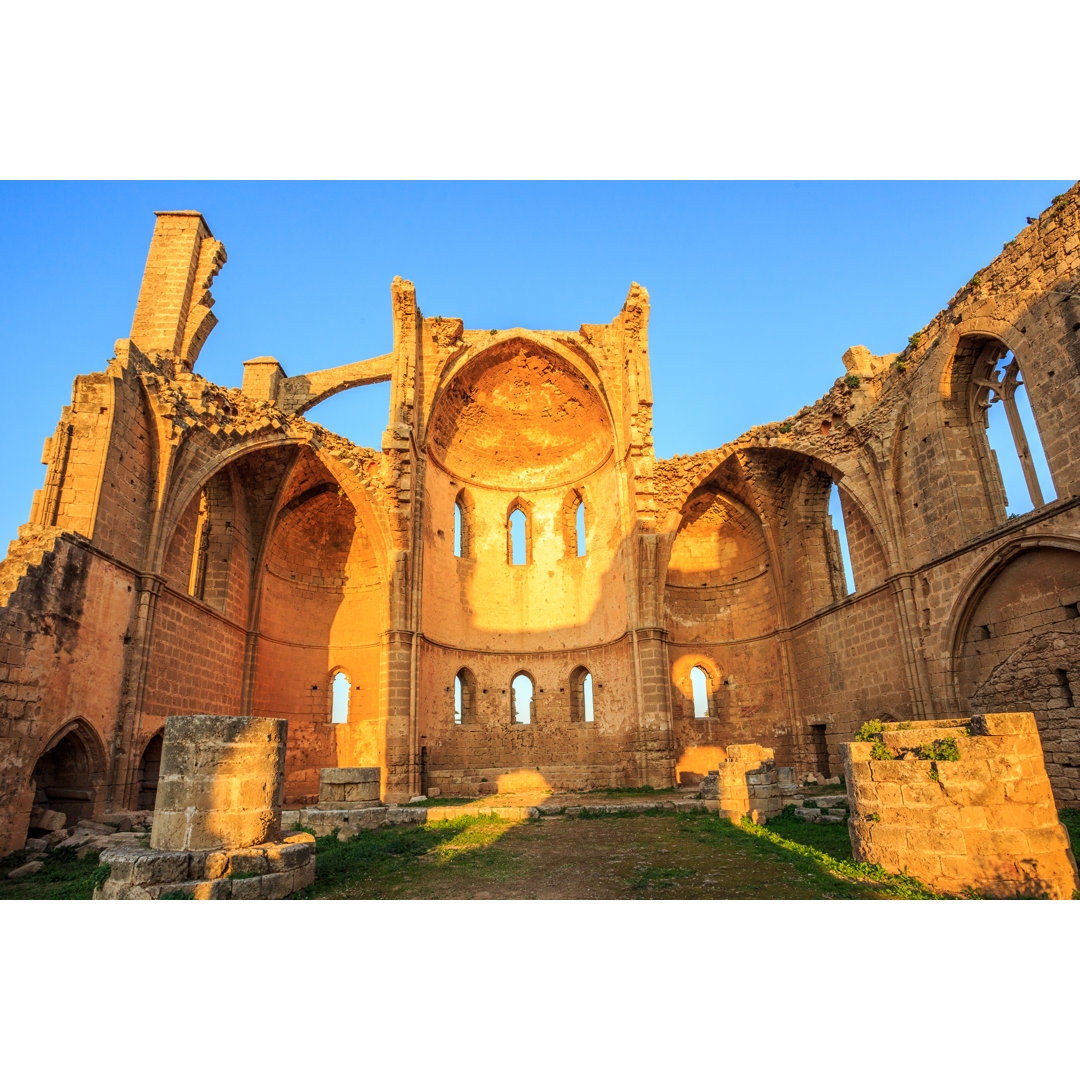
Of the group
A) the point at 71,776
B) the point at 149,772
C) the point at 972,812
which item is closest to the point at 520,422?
the point at 149,772

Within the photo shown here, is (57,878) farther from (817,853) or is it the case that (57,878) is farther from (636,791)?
(636,791)

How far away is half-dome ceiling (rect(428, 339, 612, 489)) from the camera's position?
68.9 ft

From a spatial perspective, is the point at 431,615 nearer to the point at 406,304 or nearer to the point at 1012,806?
the point at 406,304

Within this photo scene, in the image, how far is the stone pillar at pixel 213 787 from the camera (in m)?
6.15

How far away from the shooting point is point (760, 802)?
10.1 m

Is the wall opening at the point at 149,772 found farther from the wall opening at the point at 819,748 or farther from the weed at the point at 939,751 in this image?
the wall opening at the point at 819,748

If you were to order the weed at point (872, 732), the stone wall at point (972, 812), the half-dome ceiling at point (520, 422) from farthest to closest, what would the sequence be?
the half-dome ceiling at point (520, 422) → the weed at point (872, 732) → the stone wall at point (972, 812)

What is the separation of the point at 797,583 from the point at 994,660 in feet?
22.9

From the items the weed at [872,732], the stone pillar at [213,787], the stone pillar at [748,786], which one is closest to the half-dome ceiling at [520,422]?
the stone pillar at [748,786]

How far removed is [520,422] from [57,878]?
16.9 m

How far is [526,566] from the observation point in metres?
21.6

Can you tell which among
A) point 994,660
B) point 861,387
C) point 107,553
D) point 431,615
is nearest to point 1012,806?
point 994,660

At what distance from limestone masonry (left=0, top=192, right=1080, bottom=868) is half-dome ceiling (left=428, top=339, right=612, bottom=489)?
9 centimetres

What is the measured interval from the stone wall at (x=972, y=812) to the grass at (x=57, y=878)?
682 centimetres
